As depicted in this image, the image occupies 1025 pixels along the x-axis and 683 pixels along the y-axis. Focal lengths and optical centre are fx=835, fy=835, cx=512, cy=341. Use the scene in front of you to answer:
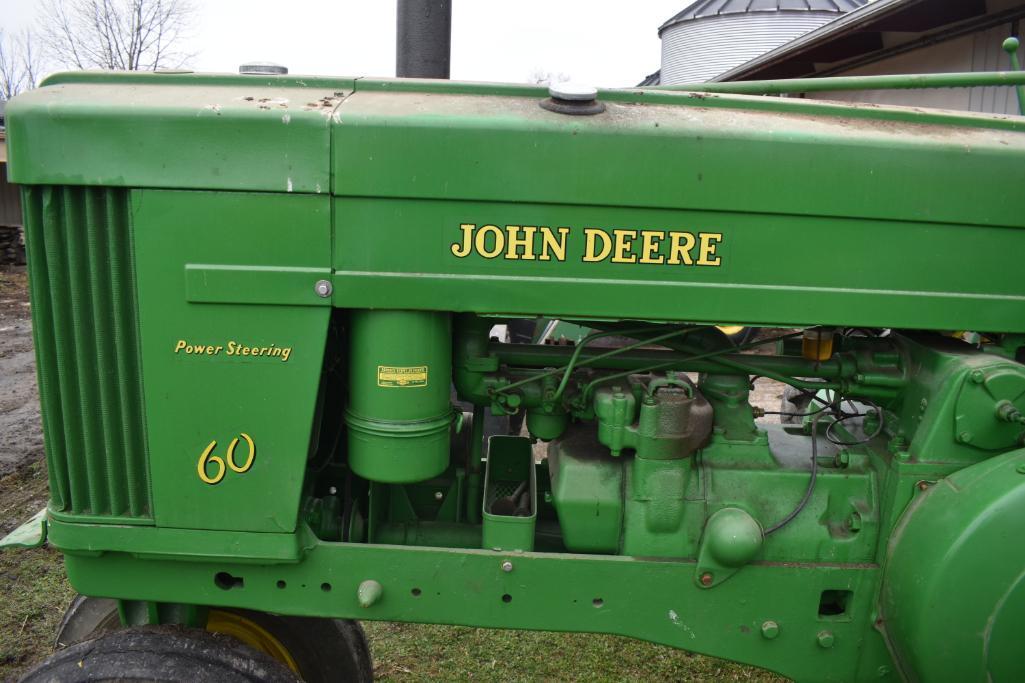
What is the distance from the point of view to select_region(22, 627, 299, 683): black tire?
210cm

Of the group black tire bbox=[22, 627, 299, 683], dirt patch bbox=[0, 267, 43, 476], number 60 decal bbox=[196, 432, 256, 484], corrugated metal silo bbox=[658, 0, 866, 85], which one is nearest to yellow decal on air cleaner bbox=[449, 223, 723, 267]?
number 60 decal bbox=[196, 432, 256, 484]

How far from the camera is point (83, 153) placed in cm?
200

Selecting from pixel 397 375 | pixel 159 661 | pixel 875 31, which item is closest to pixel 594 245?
pixel 397 375

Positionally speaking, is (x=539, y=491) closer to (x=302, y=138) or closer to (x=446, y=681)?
(x=446, y=681)

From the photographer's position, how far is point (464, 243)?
2078 mm

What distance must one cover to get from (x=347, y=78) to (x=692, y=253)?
1016 mm

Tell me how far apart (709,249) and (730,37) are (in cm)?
1530

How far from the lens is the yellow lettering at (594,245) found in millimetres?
2082

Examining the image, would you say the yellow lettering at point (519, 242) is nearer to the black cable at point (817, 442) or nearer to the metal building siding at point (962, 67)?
the black cable at point (817, 442)

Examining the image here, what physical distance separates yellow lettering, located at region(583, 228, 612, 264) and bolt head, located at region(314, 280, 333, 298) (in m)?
0.64

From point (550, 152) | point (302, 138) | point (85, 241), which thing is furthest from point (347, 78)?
point (85, 241)

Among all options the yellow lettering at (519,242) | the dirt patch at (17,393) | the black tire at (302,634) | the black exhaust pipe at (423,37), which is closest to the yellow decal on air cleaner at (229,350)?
the yellow lettering at (519,242)

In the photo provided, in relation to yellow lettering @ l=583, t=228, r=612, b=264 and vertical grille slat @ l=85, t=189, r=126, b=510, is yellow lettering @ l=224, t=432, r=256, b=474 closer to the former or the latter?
vertical grille slat @ l=85, t=189, r=126, b=510

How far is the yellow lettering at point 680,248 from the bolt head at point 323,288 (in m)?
0.85
